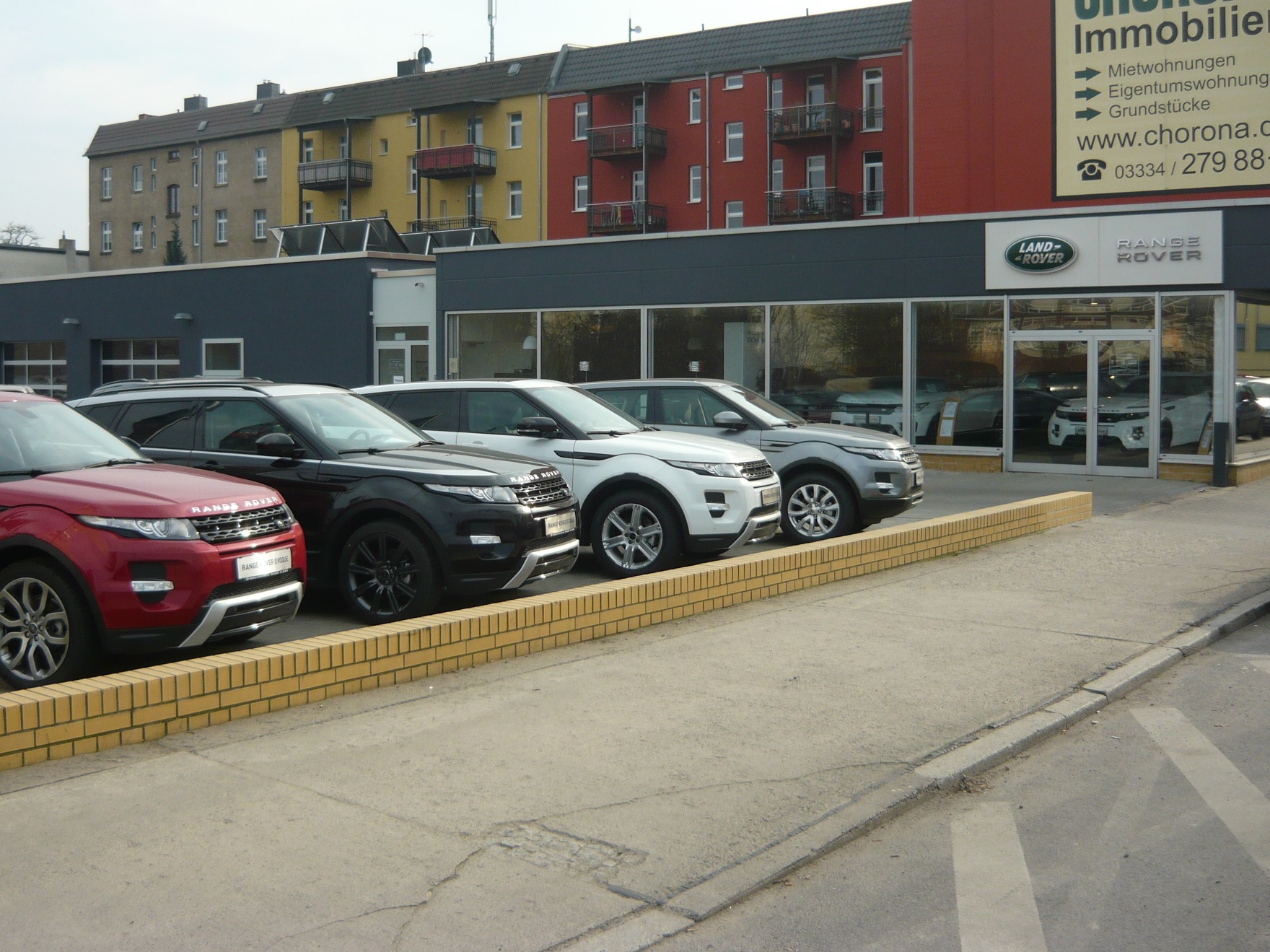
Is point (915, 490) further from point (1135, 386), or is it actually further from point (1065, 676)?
point (1135, 386)

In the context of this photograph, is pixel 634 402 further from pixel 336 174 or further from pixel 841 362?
pixel 336 174

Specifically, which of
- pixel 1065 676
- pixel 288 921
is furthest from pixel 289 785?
pixel 1065 676

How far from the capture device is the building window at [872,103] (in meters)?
49.1

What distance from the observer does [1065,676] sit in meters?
7.38

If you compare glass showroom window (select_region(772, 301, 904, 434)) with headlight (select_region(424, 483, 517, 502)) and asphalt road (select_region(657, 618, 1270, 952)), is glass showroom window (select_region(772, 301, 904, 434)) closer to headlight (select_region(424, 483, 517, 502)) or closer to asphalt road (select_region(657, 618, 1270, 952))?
headlight (select_region(424, 483, 517, 502))

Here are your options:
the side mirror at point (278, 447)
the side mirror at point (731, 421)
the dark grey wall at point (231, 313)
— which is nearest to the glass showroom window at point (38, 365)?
the dark grey wall at point (231, 313)

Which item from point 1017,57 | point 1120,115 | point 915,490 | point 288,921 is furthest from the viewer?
point 1017,57

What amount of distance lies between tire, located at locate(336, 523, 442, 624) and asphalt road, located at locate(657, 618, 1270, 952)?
4.00m

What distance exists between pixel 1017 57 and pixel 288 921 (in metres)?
27.9

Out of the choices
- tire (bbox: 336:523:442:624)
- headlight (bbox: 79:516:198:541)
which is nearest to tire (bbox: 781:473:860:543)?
tire (bbox: 336:523:442:624)

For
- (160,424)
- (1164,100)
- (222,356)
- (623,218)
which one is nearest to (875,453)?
(160,424)

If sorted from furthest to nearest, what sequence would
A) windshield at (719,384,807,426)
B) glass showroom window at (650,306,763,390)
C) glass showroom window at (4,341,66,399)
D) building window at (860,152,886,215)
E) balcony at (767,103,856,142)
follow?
building window at (860,152,886,215), balcony at (767,103,856,142), glass showroom window at (4,341,66,399), glass showroom window at (650,306,763,390), windshield at (719,384,807,426)

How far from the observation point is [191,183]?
70.4 metres

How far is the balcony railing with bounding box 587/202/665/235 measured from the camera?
175ft
